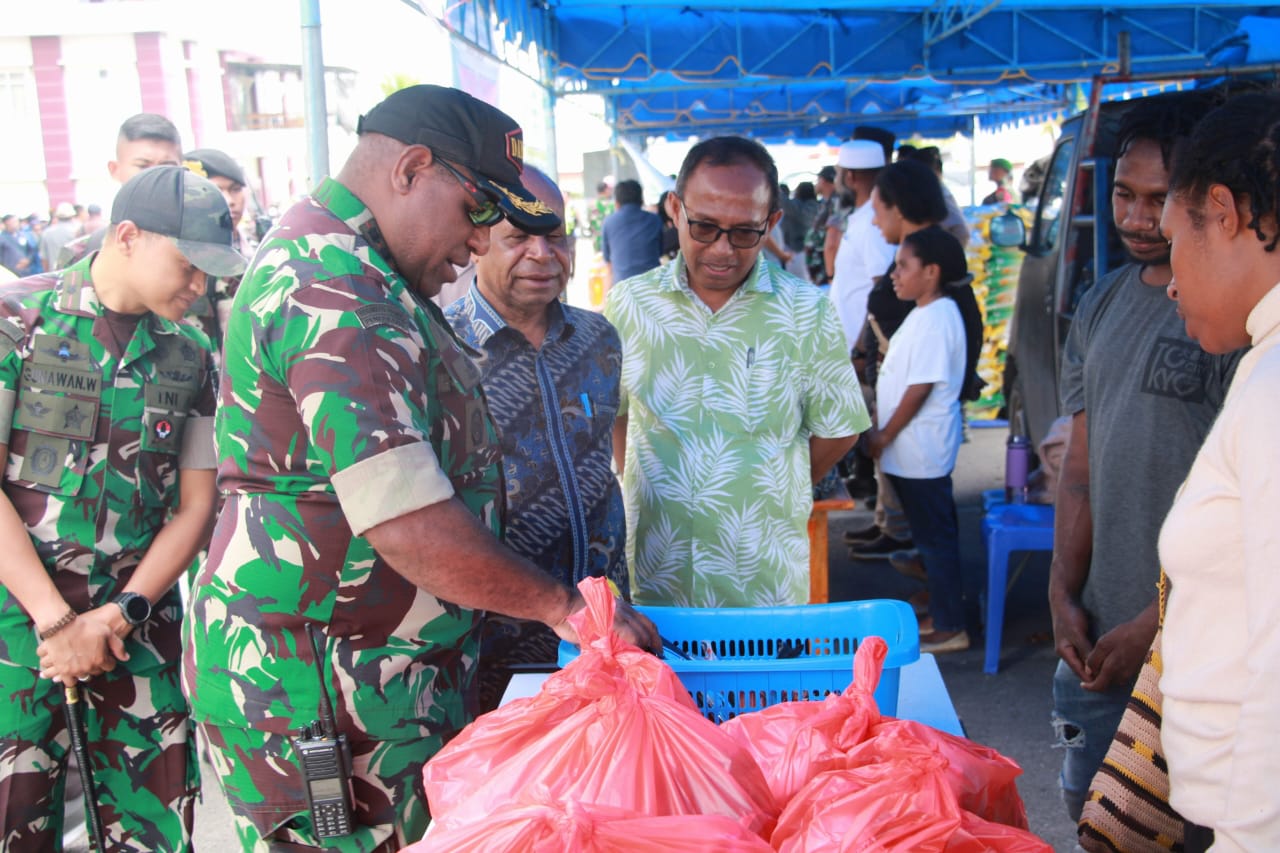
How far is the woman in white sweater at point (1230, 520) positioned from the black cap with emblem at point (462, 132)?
3.25 feet

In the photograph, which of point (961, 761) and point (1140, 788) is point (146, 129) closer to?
point (961, 761)

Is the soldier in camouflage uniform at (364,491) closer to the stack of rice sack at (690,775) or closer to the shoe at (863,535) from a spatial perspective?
the stack of rice sack at (690,775)

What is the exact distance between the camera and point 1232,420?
1197 millimetres

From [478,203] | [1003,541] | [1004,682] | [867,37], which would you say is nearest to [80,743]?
[478,203]

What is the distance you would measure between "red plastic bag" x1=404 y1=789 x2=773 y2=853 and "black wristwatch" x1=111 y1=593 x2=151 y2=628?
161cm

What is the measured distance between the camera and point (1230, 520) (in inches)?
47.1

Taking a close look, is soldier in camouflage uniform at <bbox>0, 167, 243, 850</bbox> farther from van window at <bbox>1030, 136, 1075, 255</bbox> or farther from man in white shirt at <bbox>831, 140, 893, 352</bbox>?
van window at <bbox>1030, 136, 1075, 255</bbox>

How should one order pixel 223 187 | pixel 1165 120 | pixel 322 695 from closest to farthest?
1. pixel 322 695
2. pixel 1165 120
3. pixel 223 187

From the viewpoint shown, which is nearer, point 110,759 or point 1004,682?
point 110,759

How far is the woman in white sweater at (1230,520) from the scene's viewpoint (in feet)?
3.63

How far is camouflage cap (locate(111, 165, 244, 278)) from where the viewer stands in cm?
249

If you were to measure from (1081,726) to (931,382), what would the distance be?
2.38 m

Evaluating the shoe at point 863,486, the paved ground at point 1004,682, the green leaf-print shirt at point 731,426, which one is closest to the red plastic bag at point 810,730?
the green leaf-print shirt at point 731,426

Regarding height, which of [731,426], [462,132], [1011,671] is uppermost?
[462,132]
